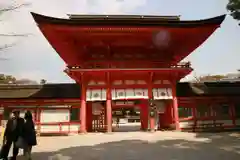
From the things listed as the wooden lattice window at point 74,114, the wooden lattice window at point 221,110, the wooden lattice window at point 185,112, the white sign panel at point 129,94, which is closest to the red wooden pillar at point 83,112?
the wooden lattice window at point 74,114

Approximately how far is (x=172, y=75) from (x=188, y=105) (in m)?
2.85

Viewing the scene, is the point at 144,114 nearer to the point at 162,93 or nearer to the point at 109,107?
the point at 162,93

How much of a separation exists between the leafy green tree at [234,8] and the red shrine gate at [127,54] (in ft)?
6.75

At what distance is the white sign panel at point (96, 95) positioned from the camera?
54.5 ft

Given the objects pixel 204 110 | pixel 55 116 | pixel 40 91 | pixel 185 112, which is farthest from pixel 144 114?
pixel 40 91

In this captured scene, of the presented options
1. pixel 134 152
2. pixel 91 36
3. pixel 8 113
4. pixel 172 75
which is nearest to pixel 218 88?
pixel 172 75

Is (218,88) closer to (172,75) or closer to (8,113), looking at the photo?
(172,75)

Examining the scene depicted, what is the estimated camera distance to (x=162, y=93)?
672 inches

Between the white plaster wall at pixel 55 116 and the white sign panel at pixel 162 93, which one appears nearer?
the white sign panel at pixel 162 93

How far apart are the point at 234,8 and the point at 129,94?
8.42 meters

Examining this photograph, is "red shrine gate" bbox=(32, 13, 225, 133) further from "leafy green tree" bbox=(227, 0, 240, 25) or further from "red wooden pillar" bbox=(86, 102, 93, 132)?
"leafy green tree" bbox=(227, 0, 240, 25)

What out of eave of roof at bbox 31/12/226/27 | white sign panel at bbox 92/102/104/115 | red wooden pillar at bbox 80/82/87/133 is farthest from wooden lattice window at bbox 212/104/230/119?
red wooden pillar at bbox 80/82/87/133

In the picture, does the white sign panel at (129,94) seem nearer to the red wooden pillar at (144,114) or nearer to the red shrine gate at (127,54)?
the red shrine gate at (127,54)

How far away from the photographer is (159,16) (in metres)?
18.7
